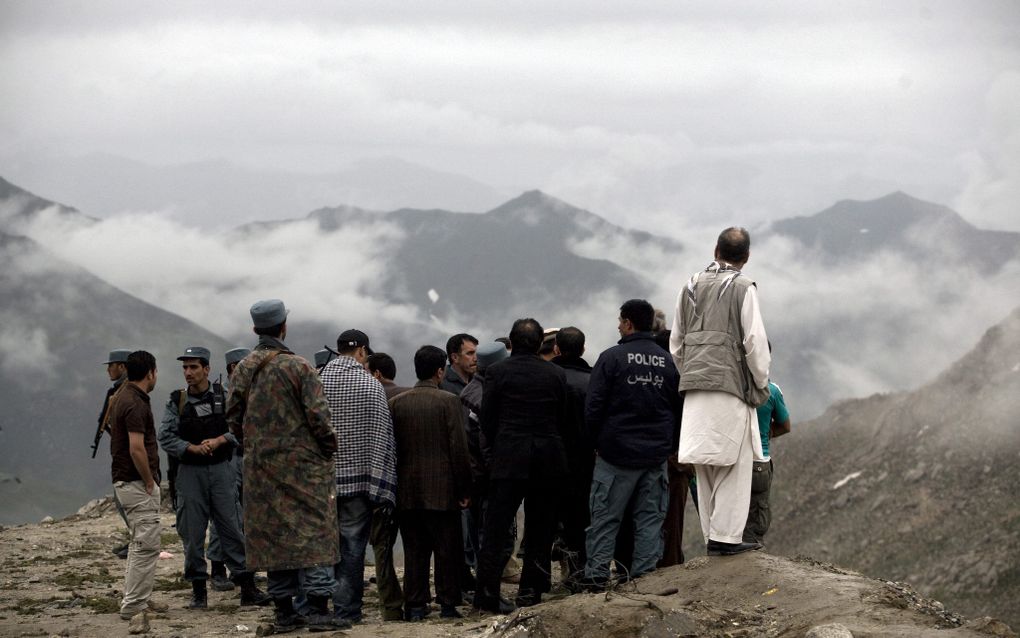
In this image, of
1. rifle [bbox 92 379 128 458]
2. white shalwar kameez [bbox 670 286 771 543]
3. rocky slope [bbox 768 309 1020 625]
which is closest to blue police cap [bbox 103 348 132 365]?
rifle [bbox 92 379 128 458]

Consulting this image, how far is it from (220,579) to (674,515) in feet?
15.5

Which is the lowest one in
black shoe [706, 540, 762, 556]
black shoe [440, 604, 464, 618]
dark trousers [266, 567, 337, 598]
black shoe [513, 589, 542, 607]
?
black shoe [440, 604, 464, 618]

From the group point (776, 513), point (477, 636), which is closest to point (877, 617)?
point (477, 636)

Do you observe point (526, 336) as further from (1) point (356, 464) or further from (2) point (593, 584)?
(2) point (593, 584)

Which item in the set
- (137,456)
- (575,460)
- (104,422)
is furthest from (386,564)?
(104,422)

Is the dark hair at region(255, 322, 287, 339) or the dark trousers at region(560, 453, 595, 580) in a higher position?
the dark hair at region(255, 322, 287, 339)

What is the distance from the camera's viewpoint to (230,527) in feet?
34.2

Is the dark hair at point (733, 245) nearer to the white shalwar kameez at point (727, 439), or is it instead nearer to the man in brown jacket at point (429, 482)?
the white shalwar kameez at point (727, 439)

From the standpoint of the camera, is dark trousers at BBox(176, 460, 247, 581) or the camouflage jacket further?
dark trousers at BBox(176, 460, 247, 581)

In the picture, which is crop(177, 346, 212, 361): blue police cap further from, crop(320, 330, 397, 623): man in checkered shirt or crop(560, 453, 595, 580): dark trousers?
crop(560, 453, 595, 580): dark trousers

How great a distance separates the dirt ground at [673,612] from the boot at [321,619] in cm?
16

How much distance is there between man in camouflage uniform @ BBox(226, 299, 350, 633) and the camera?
805 cm

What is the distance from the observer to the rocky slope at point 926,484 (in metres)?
32.5

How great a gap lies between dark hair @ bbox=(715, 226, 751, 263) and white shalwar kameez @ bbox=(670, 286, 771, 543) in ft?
1.01
